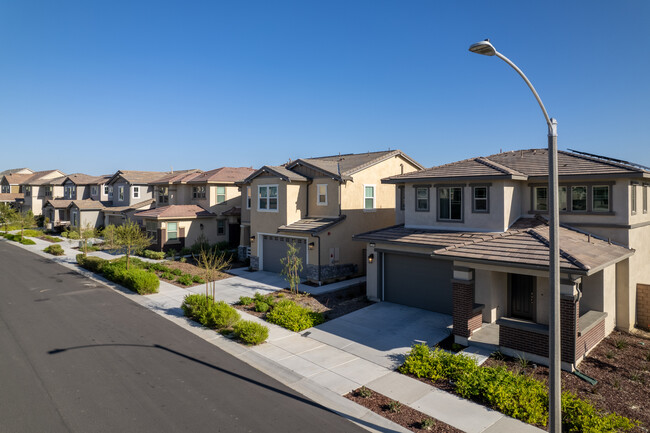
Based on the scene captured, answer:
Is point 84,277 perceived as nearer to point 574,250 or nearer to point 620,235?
point 574,250

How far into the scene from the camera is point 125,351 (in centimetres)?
1241

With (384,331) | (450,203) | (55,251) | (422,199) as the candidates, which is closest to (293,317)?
(384,331)

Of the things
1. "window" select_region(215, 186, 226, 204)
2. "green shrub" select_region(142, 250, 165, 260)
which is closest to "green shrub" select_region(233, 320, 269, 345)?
"green shrub" select_region(142, 250, 165, 260)

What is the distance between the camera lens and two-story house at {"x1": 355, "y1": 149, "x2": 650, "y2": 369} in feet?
38.6

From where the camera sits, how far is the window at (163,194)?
3781 cm

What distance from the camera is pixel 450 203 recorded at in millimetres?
17391

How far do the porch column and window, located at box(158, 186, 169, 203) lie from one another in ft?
103

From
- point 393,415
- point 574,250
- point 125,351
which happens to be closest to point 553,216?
point 393,415

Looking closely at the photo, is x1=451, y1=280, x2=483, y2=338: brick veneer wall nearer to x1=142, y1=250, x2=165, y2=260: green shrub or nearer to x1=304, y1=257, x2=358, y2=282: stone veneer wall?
x1=304, y1=257, x2=358, y2=282: stone veneer wall

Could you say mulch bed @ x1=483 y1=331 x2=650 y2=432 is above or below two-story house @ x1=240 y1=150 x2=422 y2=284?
below

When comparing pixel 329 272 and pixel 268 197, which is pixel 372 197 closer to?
pixel 329 272

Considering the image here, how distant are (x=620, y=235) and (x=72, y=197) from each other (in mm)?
56553

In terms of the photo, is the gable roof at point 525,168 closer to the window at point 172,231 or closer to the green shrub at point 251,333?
the green shrub at point 251,333

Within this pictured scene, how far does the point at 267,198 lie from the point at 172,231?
1117cm
